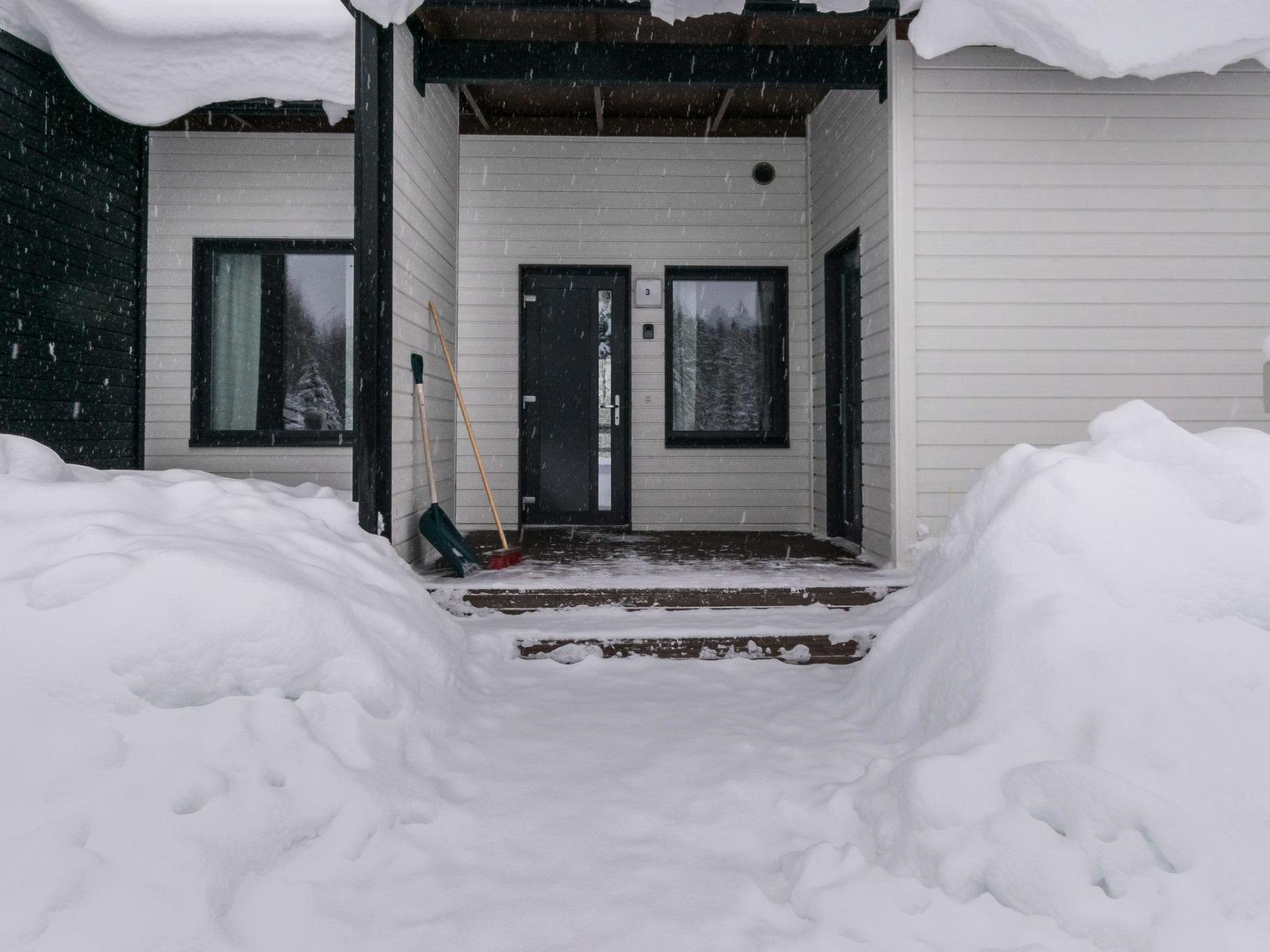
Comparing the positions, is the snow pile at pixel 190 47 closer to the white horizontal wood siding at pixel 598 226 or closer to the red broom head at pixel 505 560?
the white horizontal wood siding at pixel 598 226

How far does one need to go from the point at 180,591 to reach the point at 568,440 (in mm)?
4442

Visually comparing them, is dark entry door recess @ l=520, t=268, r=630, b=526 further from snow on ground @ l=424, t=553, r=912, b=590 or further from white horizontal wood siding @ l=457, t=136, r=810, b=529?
snow on ground @ l=424, t=553, r=912, b=590

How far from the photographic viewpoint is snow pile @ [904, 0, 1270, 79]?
3918mm

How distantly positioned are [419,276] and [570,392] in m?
2.01

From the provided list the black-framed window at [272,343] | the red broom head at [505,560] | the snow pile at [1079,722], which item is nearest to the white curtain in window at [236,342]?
the black-framed window at [272,343]

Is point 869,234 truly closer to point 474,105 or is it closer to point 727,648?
point 727,648

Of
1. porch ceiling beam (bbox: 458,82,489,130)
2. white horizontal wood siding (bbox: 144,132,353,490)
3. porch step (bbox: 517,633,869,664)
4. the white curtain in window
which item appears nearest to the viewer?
porch step (bbox: 517,633,869,664)

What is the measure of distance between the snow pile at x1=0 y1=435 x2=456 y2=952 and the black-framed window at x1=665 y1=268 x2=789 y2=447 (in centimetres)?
401

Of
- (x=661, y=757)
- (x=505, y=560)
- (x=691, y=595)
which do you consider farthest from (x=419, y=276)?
(x=661, y=757)

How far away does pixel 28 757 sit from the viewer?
1.71 metres

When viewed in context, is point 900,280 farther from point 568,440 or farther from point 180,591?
point 180,591

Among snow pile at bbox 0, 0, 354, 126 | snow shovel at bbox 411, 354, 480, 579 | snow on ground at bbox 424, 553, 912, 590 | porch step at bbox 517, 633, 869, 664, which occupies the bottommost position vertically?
porch step at bbox 517, 633, 869, 664

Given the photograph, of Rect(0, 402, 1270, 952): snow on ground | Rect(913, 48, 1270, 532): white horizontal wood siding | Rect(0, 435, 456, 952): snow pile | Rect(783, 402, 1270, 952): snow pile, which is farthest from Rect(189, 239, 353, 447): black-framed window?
Rect(783, 402, 1270, 952): snow pile

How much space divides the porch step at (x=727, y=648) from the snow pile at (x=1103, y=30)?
3009mm
